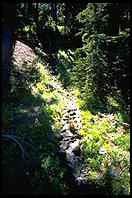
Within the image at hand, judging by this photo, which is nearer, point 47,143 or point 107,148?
point 47,143

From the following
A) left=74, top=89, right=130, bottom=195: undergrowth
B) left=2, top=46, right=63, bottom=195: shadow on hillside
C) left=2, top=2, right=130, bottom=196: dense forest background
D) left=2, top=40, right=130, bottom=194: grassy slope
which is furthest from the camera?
left=2, top=2, right=130, bottom=196: dense forest background

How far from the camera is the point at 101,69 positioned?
29.9 ft

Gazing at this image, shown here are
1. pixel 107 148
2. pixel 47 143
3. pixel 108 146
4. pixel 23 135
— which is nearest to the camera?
pixel 23 135

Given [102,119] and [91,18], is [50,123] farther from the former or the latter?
[91,18]

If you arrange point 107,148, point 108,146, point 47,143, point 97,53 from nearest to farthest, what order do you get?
point 47,143
point 107,148
point 108,146
point 97,53

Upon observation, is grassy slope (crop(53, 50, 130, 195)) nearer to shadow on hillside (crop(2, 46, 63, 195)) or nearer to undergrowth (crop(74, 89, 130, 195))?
undergrowth (crop(74, 89, 130, 195))

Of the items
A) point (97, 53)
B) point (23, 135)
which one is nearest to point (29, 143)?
point (23, 135)

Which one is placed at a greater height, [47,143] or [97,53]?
[97,53]

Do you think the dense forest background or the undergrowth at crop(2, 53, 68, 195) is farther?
the dense forest background

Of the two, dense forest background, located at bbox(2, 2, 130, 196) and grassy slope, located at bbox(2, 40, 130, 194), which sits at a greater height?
dense forest background, located at bbox(2, 2, 130, 196)

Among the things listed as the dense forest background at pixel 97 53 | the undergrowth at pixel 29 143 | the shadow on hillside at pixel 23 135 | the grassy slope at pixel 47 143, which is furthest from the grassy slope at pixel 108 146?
the shadow on hillside at pixel 23 135

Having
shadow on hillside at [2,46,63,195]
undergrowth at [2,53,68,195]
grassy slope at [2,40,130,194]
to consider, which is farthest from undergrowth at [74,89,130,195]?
shadow on hillside at [2,46,63,195]

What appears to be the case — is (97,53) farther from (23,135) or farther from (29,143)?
(29,143)

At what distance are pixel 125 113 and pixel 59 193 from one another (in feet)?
20.1
